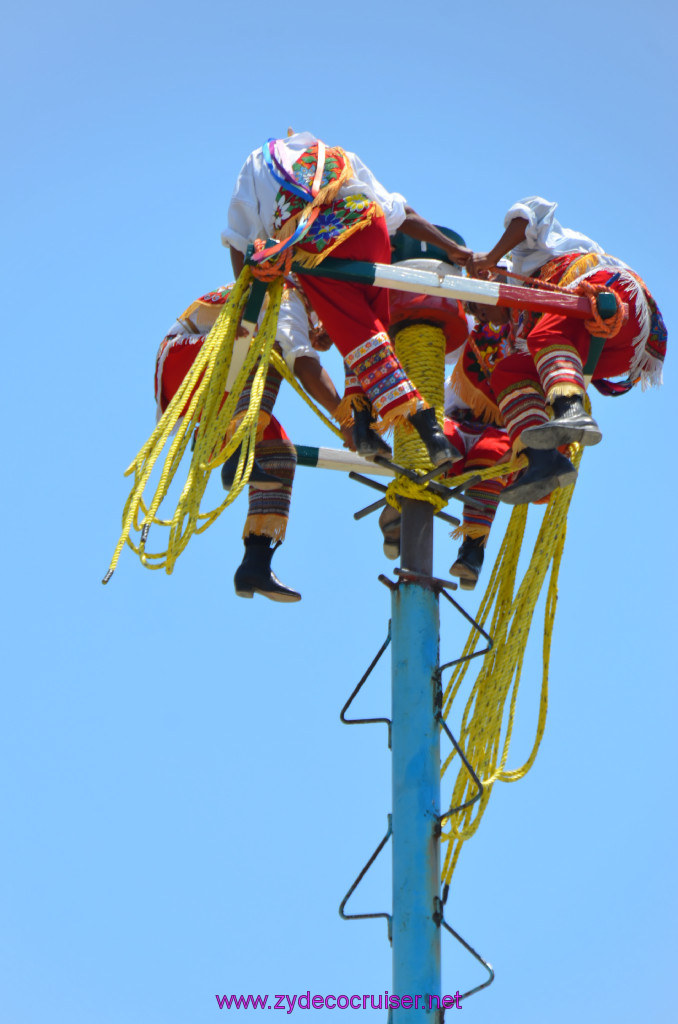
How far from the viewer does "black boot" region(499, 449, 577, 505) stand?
5.71 metres

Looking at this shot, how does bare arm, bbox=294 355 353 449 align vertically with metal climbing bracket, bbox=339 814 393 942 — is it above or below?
above

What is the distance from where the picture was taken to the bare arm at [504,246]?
6336 millimetres

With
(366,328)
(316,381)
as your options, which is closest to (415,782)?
(366,328)

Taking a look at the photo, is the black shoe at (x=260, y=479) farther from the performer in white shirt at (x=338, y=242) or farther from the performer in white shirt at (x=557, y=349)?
the performer in white shirt at (x=557, y=349)

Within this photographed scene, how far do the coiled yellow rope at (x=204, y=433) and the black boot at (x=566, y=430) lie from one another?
112 cm

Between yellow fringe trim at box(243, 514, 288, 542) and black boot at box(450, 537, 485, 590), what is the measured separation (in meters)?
0.85

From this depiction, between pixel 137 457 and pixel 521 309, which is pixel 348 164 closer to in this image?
pixel 521 309

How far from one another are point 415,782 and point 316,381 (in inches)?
78.2

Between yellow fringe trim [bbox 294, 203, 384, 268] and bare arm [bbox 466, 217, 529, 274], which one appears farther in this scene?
bare arm [bbox 466, 217, 529, 274]

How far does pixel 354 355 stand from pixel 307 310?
2.98 ft

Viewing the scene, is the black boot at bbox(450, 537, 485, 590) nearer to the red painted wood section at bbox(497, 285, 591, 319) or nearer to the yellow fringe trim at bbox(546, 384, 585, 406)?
the yellow fringe trim at bbox(546, 384, 585, 406)

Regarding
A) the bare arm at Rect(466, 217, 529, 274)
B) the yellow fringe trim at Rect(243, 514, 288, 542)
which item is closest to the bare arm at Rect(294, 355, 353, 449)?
the yellow fringe trim at Rect(243, 514, 288, 542)

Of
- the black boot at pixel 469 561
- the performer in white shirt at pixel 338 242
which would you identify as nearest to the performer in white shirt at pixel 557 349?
the performer in white shirt at pixel 338 242

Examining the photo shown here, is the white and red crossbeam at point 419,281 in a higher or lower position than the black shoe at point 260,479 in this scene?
higher
